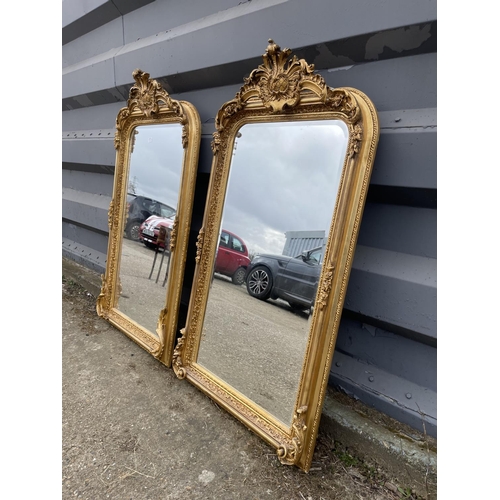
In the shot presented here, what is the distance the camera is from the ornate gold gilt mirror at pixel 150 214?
186 cm

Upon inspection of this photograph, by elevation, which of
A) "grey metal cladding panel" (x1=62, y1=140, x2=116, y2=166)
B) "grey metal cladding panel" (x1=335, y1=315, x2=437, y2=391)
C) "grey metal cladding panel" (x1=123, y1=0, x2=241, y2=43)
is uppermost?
"grey metal cladding panel" (x1=123, y1=0, x2=241, y2=43)

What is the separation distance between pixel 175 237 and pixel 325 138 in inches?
42.9

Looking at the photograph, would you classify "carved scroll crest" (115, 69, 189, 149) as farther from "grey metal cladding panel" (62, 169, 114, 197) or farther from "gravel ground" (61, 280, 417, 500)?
"gravel ground" (61, 280, 417, 500)

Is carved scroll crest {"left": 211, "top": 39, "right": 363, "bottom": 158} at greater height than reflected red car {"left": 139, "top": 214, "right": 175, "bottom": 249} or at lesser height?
greater

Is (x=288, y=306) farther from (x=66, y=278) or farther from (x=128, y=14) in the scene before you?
(x=66, y=278)

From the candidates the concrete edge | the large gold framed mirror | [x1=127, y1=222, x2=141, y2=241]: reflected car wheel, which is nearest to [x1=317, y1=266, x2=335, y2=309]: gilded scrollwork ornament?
the large gold framed mirror

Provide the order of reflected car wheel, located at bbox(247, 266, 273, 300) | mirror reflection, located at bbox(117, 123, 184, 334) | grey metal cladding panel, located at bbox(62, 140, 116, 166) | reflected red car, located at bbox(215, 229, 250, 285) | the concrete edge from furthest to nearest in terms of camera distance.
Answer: grey metal cladding panel, located at bbox(62, 140, 116, 166)
mirror reflection, located at bbox(117, 123, 184, 334)
reflected red car, located at bbox(215, 229, 250, 285)
reflected car wheel, located at bbox(247, 266, 273, 300)
the concrete edge

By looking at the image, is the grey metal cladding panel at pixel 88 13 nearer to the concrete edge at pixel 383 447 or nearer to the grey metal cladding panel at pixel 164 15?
the grey metal cladding panel at pixel 164 15

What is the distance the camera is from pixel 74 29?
288 centimetres

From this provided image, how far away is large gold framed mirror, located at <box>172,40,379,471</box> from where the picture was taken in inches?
47.9

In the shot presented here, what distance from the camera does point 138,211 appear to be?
2.23 m

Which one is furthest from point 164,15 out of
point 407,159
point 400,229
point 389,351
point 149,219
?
point 389,351

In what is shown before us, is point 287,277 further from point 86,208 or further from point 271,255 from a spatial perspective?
point 86,208

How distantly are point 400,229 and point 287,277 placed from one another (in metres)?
0.55
